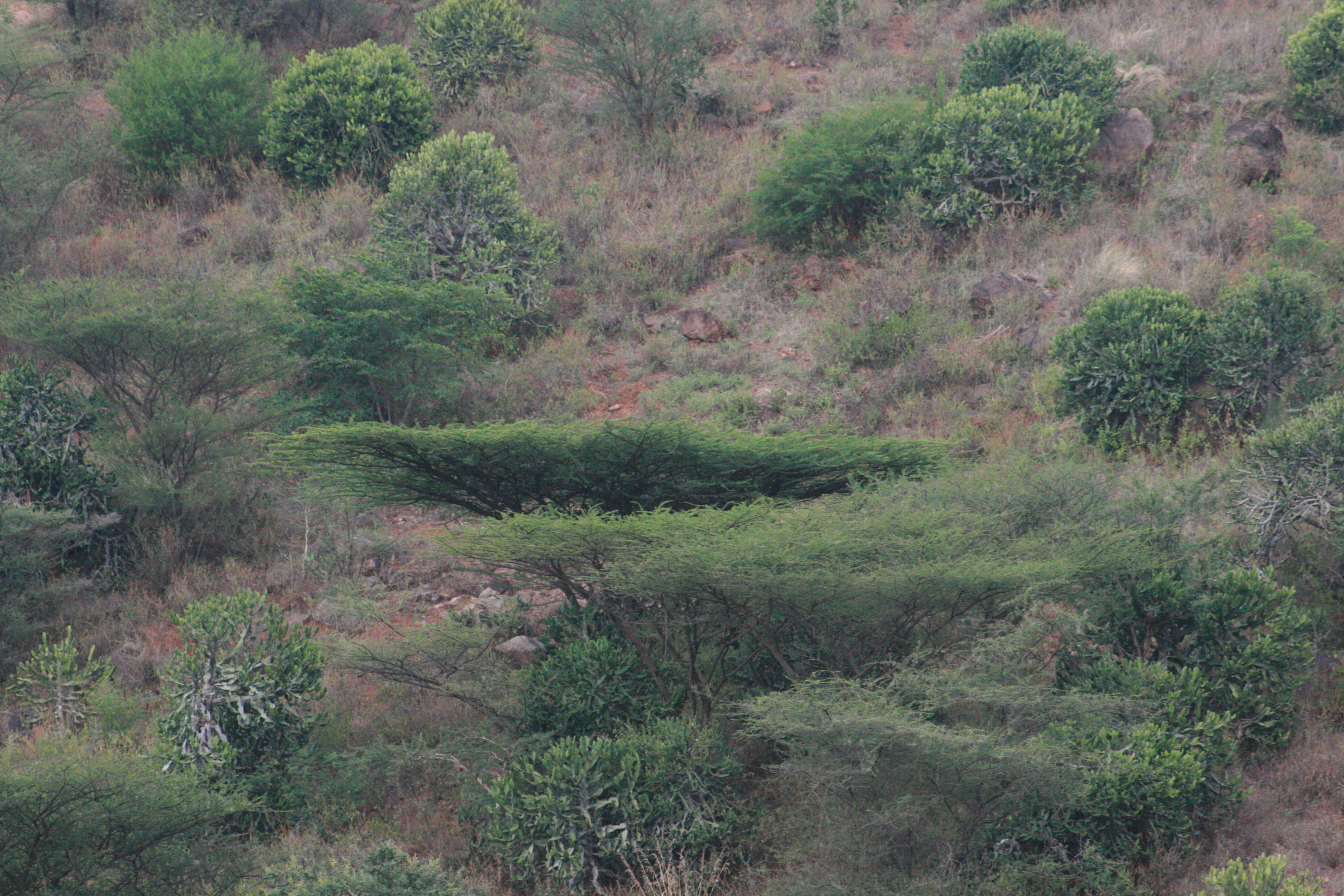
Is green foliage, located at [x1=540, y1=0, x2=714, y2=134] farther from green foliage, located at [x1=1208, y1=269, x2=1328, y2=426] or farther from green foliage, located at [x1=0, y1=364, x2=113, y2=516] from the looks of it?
green foliage, located at [x1=1208, y1=269, x2=1328, y2=426]

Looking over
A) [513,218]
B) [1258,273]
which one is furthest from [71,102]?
[1258,273]

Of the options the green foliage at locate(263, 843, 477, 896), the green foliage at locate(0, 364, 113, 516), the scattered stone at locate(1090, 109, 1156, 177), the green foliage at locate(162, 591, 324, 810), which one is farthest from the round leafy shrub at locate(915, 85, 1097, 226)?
the green foliage at locate(263, 843, 477, 896)

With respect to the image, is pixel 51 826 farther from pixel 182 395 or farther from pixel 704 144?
pixel 704 144

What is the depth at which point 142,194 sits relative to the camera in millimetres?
22453

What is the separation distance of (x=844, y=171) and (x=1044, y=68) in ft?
13.1

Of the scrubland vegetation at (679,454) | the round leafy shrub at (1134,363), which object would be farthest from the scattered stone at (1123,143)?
the round leafy shrub at (1134,363)

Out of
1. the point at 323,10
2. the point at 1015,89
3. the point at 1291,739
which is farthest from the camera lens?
the point at 323,10

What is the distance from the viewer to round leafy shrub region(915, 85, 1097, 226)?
58.4 ft

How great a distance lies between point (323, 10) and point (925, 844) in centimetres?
2510

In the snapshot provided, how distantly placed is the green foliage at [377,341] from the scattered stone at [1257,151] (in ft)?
39.2

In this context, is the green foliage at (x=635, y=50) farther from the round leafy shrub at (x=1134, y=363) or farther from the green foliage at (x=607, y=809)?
the green foliage at (x=607, y=809)

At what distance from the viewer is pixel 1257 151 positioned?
17.6 metres

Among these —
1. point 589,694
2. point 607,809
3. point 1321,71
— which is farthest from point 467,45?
point 607,809

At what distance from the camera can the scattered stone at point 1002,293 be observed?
16375 millimetres
